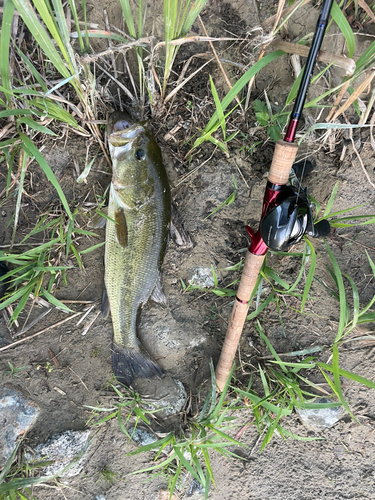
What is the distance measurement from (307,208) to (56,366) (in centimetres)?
246

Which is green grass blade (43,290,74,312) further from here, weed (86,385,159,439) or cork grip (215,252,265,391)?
cork grip (215,252,265,391)

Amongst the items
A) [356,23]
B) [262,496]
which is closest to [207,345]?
[262,496]

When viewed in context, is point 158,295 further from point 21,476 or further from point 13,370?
point 21,476

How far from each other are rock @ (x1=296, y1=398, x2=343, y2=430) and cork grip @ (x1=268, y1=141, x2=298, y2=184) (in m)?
2.06

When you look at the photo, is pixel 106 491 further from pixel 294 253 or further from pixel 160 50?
pixel 160 50

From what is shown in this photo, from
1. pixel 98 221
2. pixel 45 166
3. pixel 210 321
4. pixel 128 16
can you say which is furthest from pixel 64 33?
pixel 210 321

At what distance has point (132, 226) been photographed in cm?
248

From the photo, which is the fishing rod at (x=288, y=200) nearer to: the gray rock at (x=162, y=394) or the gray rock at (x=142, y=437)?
the gray rock at (x=162, y=394)

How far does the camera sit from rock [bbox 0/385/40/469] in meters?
2.67

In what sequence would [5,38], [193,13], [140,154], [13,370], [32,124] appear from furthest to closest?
[13,370]
[140,154]
[32,124]
[193,13]
[5,38]

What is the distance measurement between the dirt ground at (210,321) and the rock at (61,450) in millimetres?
70

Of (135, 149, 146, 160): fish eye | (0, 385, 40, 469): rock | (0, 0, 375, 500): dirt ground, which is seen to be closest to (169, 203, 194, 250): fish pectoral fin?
(0, 0, 375, 500): dirt ground

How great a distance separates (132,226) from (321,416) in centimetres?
237

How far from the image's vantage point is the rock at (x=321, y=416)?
2.79 m
